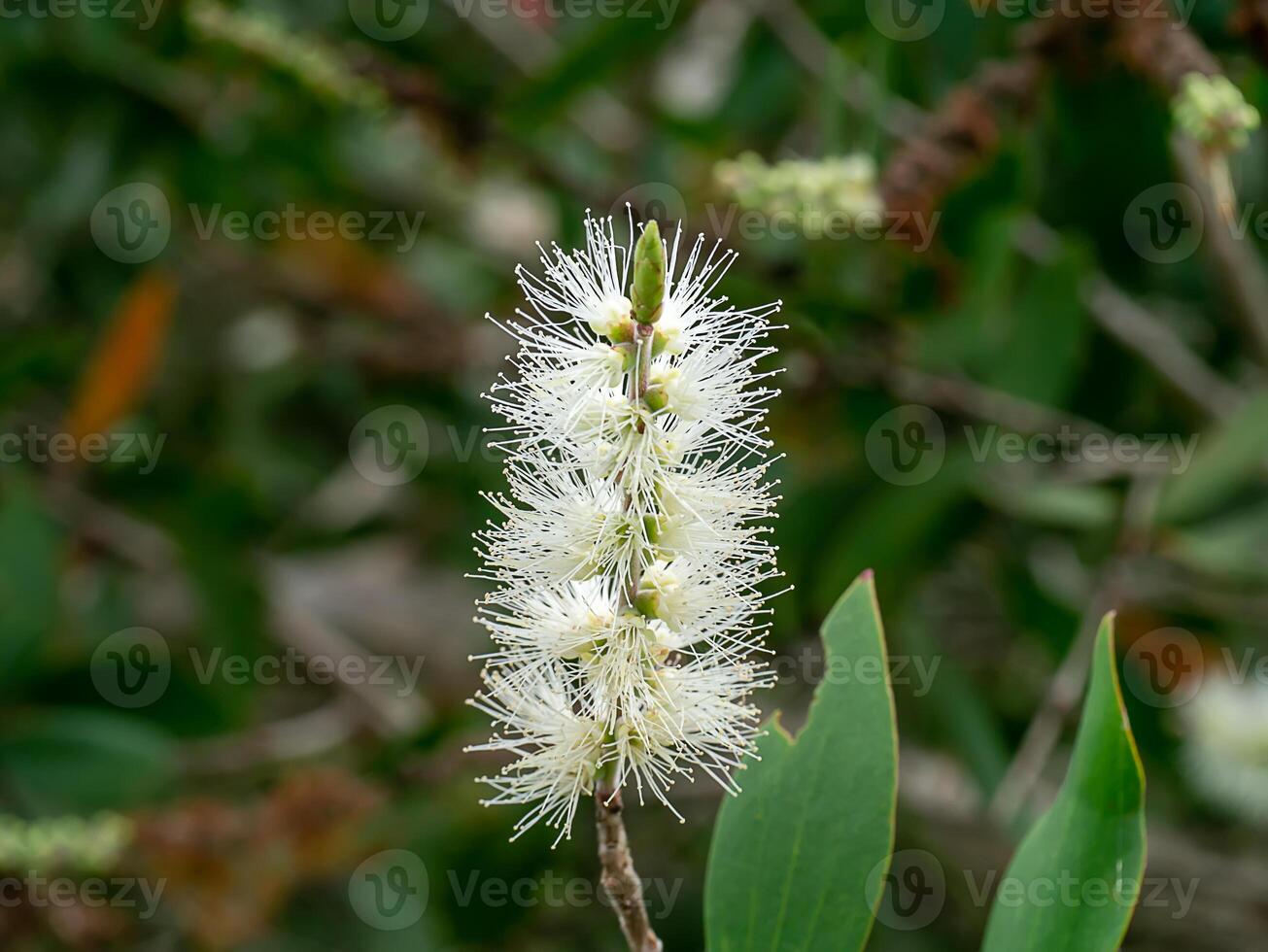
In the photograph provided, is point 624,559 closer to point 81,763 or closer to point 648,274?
point 648,274

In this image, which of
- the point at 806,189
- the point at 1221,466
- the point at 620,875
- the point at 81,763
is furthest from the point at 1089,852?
the point at 81,763

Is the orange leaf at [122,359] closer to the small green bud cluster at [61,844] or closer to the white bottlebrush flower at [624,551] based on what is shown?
the small green bud cluster at [61,844]

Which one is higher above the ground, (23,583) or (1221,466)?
(1221,466)

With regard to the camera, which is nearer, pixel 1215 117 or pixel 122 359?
pixel 1215 117

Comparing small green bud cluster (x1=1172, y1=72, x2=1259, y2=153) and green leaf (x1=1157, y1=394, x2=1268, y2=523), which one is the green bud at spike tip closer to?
small green bud cluster (x1=1172, y1=72, x2=1259, y2=153)

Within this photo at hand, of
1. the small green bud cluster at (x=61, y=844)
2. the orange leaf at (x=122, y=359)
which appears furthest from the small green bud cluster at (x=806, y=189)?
the orange leaf at (x=122, y=359)

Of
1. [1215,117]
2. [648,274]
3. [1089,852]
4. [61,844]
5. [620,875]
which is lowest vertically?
[61,844]

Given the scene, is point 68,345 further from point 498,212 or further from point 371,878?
point 498,212
